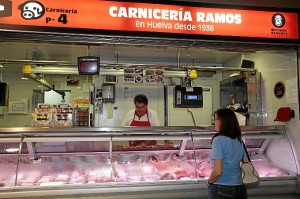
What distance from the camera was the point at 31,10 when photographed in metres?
3.01

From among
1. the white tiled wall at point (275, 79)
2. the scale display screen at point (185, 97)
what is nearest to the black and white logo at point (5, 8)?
the scale display screen at point (185, 97)

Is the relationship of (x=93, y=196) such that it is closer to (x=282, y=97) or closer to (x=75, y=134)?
(x=75, y=134)

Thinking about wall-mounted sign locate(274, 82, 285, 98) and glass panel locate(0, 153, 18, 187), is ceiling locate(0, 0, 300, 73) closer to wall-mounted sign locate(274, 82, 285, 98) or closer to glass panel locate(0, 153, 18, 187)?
wall-mounted sign locate(274, 82, 285, 98)

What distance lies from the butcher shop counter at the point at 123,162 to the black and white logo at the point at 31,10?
1217 millimetres

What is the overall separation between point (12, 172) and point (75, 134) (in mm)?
789

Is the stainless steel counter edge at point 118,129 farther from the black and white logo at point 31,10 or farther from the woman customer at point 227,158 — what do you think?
the black and white logo at point 31,10

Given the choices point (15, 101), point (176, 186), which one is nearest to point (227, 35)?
point (176, 186)

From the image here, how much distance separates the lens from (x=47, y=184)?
311 centimetres

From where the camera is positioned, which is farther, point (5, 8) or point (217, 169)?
point (5, 8)

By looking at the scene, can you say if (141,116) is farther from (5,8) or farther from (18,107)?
(18,107)

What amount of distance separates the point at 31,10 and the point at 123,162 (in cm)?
203

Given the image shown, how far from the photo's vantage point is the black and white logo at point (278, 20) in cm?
357

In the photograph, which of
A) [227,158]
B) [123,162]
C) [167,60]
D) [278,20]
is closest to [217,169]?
[227,158]

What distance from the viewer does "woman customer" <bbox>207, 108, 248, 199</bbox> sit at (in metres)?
2.58
